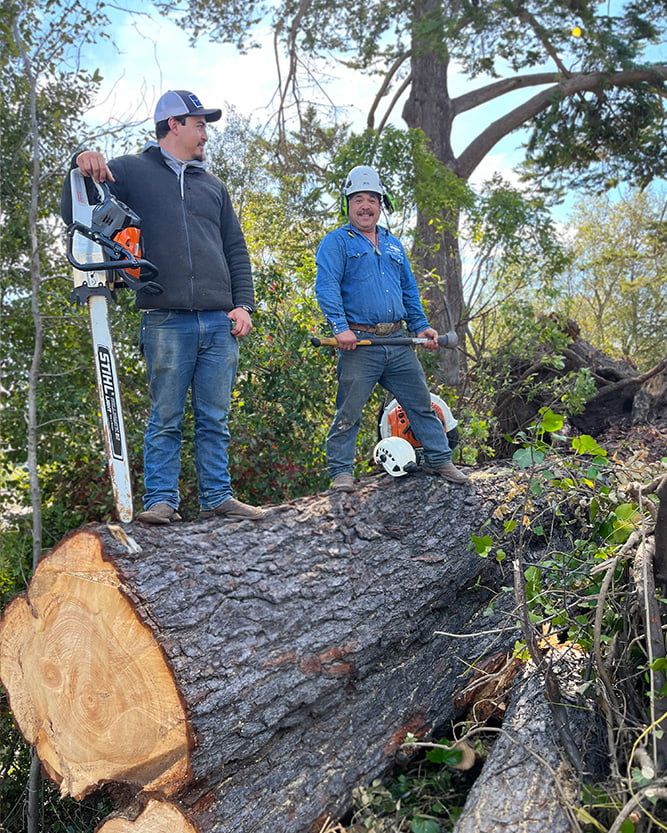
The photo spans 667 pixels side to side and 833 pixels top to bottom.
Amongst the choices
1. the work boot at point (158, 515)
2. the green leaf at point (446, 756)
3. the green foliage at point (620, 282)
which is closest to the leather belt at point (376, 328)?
the work boot at point (158, 515)

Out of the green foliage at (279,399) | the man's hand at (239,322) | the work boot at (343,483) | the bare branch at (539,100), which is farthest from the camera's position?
the bare branch at (539,100)

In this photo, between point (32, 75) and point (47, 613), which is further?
point (32, 75)

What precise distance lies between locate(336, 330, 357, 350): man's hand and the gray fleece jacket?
2.28 ft

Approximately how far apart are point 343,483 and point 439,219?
411 centimetres

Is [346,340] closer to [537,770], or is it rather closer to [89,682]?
[89,682]


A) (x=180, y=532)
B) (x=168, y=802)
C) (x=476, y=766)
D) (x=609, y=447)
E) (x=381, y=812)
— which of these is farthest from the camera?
(x=609, y=447)

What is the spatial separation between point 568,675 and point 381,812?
90 centimetres

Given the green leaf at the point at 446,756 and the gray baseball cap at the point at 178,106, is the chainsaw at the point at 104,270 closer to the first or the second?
the gray baseball cap at the point at 178,106

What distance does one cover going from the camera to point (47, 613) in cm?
282

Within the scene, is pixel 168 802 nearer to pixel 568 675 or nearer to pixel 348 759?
pixel 348 759

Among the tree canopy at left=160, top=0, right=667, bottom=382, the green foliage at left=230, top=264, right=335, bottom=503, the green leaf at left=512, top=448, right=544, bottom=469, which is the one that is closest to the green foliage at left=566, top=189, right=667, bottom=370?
the tree canopy at left=160, top=0, right=667, bottom=382

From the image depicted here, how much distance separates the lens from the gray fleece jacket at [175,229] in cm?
346

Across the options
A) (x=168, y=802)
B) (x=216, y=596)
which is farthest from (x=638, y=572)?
(x=168, y=802)

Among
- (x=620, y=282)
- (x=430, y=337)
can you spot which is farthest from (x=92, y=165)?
(x=620, y=282)
